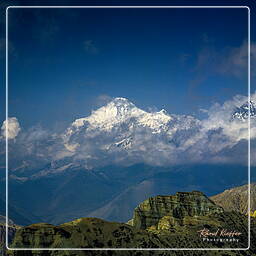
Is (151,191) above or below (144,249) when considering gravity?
above

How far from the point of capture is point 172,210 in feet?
19.1

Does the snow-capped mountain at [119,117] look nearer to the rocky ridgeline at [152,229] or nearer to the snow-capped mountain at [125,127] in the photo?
the snow-capped mountain at [125,127]

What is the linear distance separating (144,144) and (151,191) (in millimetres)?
745

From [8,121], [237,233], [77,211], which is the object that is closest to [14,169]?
[8,121]

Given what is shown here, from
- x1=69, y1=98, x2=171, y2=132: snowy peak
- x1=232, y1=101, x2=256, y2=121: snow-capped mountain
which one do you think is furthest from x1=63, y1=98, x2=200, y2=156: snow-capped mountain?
x1=232, y1=101, x2=256, y2=121: snow-capped mountain

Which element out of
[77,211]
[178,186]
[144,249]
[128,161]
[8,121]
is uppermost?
[8,121]

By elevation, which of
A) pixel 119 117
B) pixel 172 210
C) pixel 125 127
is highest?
pixel 119 117

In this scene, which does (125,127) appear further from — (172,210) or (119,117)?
(172,210)

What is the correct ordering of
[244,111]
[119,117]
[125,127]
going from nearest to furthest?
[244,111] → [119,117] → [125,127]

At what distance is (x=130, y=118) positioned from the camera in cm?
583

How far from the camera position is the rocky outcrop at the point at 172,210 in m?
5.80

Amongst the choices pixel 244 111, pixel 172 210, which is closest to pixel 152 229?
pixel 172 210

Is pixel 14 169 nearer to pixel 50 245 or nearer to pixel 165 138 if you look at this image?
pixel 50 245

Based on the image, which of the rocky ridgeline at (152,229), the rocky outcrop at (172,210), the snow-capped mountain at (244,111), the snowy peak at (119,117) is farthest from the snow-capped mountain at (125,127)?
the rocky ridgeline at (152,229)
